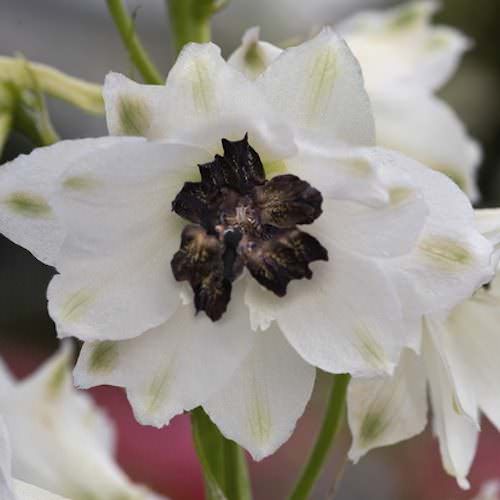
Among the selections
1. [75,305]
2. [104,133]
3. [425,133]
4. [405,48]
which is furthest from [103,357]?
[104,133]

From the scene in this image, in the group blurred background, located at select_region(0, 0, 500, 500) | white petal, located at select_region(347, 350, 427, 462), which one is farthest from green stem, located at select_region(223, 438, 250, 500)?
blurred background, located at select_region(0, 0, 500, 500)

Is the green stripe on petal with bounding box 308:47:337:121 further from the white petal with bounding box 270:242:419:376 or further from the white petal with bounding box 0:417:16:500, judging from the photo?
the white petal with bounding box 0:417:16:500

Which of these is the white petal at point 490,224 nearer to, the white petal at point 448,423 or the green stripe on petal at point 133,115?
the white petal at point 448,423

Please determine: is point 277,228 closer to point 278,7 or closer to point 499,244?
point 499,244

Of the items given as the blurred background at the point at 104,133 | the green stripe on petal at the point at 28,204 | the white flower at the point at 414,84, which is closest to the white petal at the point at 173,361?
the green stripe on petal at the point at 28,204

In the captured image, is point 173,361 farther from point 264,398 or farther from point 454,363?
point 454,363

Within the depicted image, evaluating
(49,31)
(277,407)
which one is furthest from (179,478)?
(49,31)
